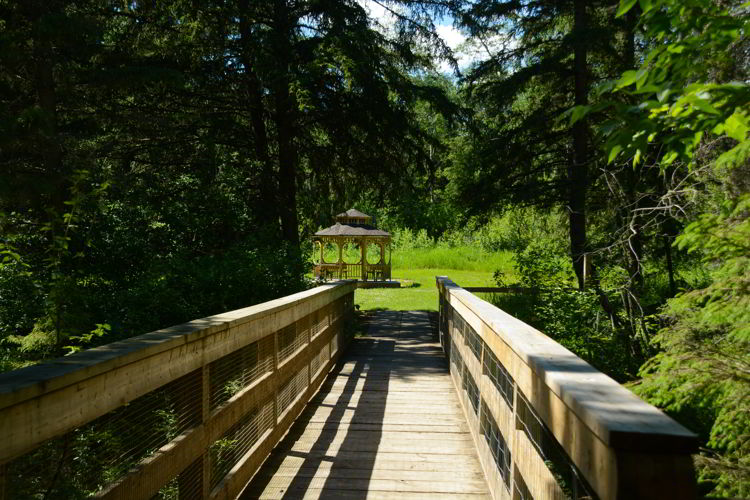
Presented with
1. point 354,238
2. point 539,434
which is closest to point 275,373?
point 539,434

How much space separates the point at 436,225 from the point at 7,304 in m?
34.8

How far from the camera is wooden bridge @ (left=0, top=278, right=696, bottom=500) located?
50.9 inches

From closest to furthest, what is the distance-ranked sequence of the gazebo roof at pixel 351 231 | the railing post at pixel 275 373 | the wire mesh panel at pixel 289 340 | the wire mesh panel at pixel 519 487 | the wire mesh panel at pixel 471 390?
the wire mesh panel at pixel 519 487, the railing post at pixel 275 373, the wire mesh panel at pixel 471 390, the wire mesh panel at pixel 289 340, the gazebo roof at pixel 351 231

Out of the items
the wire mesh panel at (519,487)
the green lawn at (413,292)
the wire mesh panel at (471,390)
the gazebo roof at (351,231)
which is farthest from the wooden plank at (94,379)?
the gazebo roof at (351,231)

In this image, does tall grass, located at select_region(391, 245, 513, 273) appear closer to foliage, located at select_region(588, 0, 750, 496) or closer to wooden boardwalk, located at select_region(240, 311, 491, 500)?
wooden boardwalk, located at select_region(240, 311, 491, 500)

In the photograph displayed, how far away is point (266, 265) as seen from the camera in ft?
23.0

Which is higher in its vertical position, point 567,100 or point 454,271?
point 567,100

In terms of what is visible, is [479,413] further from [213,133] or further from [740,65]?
[213,133]

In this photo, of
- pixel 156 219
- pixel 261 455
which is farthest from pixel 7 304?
pixel 261 455

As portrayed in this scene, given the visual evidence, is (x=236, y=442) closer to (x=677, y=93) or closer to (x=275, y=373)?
(x=275, y=373)

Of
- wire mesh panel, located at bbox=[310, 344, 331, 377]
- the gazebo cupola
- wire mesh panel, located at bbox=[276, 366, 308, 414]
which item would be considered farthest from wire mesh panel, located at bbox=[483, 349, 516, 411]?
the gazebo cupola

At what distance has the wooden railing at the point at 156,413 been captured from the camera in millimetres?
1460

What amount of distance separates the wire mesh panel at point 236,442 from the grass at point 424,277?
7.58m

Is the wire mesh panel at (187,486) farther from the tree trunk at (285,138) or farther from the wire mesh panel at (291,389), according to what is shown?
the tree trunk at (285,138)
